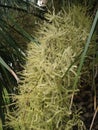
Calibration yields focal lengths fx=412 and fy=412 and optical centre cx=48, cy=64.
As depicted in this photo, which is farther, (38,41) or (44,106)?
(38,41)

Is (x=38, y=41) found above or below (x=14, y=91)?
above

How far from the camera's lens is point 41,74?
53.2 inches

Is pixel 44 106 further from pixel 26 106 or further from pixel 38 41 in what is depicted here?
→ pixel 38 41

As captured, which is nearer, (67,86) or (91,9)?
(67,86)

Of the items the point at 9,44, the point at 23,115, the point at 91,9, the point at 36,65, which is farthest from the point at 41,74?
the point at 91,9

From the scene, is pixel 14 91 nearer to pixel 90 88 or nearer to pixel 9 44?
pixel 9 44

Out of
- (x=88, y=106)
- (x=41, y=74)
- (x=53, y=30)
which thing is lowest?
(x=88, y=106)

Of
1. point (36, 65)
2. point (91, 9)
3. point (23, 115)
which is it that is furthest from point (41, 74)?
point (91, 9)

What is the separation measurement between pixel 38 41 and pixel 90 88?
0.83ft

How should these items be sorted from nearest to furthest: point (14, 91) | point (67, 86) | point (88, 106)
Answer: point (67, 86) → point (88, 106) → point (14, 91)

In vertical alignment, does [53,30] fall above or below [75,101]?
above

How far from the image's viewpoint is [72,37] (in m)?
1.44

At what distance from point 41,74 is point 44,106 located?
0.10 meters

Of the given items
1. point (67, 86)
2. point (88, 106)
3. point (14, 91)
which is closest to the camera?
point (67, 86)
